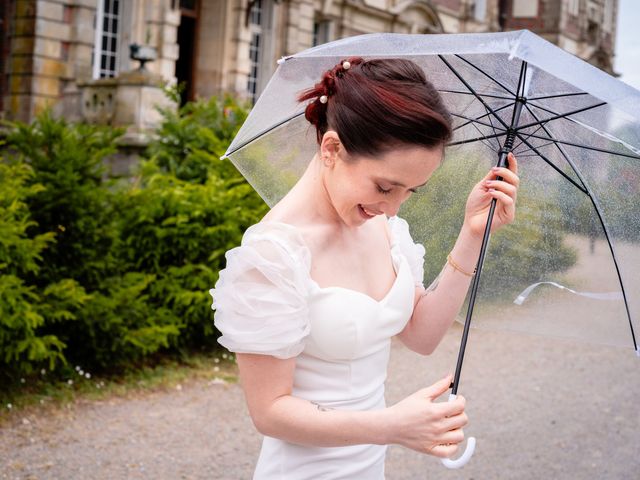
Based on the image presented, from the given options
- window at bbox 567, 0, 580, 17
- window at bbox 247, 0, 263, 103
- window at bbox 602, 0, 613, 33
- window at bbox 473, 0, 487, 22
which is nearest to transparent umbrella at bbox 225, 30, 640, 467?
window at bbox 247, 0, 263, 103

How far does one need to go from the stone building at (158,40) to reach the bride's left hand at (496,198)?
9925 mm

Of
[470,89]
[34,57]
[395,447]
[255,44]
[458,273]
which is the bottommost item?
[395,447]

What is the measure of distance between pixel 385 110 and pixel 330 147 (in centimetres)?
16

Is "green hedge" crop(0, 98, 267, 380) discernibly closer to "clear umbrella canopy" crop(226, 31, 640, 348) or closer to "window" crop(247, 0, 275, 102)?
"clear umbrella canopy" crop(226, 31, 640, 348)

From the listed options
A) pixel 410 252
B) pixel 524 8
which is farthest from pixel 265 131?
pixel 524 8

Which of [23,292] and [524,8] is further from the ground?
[524,8]

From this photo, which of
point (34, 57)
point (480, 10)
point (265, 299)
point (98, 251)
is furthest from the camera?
point (480, 10)

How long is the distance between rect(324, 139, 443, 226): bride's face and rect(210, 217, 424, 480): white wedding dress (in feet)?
0.47

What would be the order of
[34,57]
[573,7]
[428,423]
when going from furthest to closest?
[573,7]
[34,57]
[428,423]

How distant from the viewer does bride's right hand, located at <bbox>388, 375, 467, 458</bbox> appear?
176 cm

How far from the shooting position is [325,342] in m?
1.99

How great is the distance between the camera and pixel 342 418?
72.9 inches

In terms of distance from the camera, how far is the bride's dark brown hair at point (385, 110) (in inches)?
74.0

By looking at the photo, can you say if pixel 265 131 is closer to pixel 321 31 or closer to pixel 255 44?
pixel 255 44
